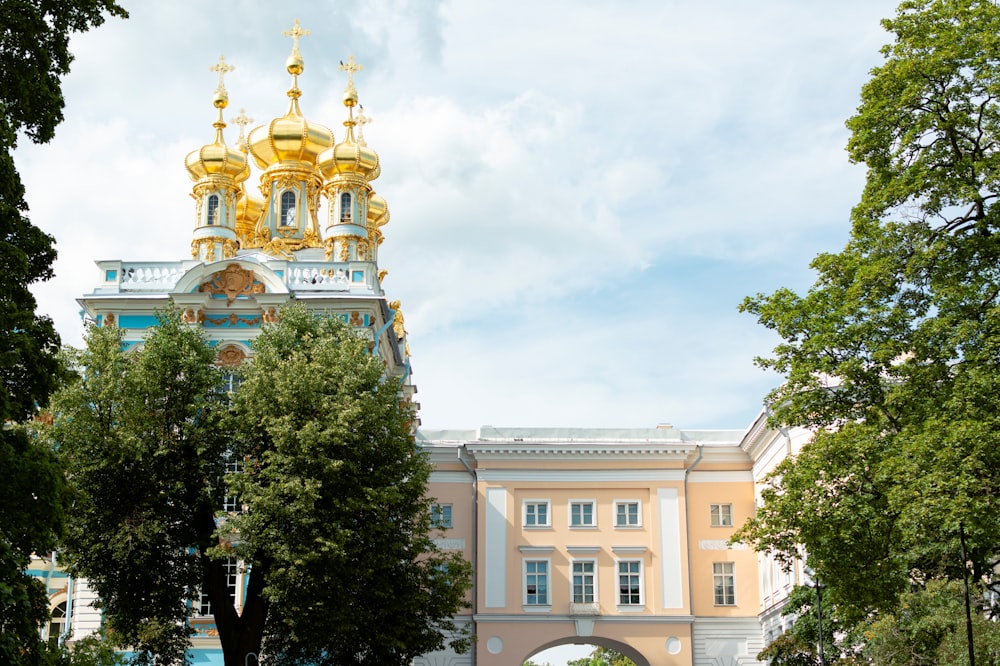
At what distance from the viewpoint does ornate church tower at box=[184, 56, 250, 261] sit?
36844mm

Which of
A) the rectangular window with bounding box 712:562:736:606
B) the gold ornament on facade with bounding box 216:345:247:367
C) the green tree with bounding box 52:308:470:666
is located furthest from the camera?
the rectangular window with bounding box 712:562:736:606

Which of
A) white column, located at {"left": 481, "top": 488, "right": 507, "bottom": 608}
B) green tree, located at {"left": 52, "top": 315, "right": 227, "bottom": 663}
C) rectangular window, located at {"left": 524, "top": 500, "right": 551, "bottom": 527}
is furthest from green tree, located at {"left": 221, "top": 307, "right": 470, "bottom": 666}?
rectangular window, located at {"left": 524, "top": 500, "right": 551, "bottom": 527}

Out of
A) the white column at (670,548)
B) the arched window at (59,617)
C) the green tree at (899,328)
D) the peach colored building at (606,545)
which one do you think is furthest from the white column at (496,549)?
the green tree at (899,328)

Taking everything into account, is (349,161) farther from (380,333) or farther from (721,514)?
(721,514)

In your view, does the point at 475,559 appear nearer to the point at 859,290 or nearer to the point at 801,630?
the point at 801,630

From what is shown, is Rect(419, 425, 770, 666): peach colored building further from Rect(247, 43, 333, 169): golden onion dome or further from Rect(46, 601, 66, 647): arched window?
Rect(46, 601, 66, 647): arched window

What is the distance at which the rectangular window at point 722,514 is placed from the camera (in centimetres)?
4319

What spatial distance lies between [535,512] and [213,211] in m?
14.6

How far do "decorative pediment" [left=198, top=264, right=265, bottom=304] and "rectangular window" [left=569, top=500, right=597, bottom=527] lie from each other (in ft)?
47.9

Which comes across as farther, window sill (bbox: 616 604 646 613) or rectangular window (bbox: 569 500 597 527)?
rectangular window (bbox: 569 500 597 527)

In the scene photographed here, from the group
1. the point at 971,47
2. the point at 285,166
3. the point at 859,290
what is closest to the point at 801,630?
the point at 859,290

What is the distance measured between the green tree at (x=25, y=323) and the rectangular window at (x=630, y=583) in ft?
97.6

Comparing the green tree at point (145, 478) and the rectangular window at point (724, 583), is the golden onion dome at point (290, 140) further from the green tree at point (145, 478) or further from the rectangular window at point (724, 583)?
the rectangular window at point (724, 583)

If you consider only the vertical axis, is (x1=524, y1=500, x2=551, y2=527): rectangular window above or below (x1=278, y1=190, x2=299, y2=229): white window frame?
below
